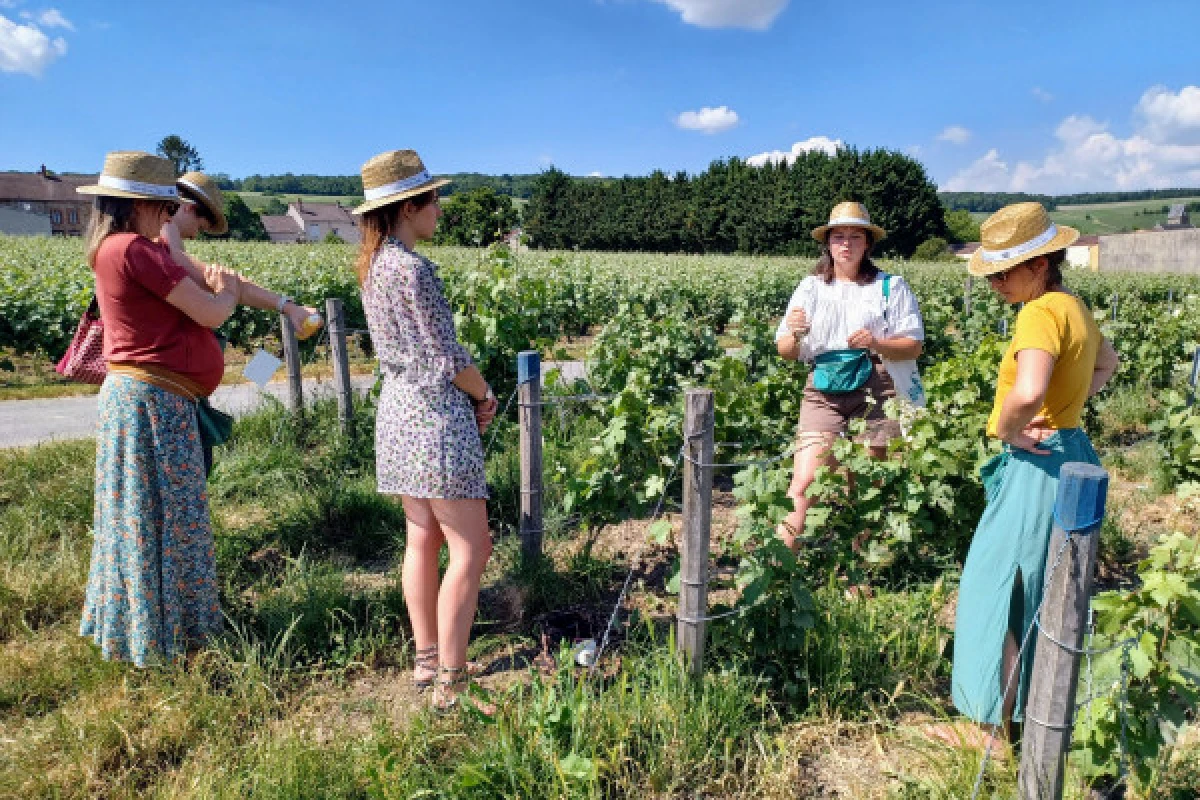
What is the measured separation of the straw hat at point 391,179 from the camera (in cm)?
233

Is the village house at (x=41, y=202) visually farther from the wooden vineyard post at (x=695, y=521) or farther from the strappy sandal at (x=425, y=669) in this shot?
the wooden vineyard post at (x=695, y=521)

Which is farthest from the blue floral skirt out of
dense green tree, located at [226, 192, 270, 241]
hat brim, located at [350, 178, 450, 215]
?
dense green tree, located at [226, 192, 270, 241]

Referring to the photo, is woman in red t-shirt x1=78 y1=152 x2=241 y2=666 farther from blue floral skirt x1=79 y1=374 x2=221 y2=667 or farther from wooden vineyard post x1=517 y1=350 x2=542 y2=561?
wooden vineyard post x1=517 y1=350 x2=542 y2=561

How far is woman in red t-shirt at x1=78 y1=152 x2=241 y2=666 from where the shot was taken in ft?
8.23

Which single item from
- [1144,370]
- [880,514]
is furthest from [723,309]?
[880,514]

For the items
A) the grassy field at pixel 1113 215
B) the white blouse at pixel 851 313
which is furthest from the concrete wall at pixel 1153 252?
the grassy field at pixel 1113 215

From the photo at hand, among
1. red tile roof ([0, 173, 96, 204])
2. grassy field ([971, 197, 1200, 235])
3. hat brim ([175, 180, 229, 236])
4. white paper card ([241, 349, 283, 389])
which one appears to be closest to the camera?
hat brim ([175, 180, 229, 236])

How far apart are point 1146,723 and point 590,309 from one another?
1260cm

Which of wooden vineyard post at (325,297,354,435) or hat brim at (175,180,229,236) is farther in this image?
wooden vineyard post at (325,297,354,435)

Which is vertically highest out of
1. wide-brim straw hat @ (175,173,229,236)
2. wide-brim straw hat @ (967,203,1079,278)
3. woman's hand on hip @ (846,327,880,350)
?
wide-brim straw hat @ (175,173,229,236)

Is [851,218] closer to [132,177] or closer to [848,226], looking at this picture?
[848,226]

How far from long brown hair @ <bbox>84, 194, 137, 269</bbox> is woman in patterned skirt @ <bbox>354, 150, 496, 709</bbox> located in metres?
0.86

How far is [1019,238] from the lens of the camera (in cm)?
215

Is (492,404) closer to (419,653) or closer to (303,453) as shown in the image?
(419,653)
